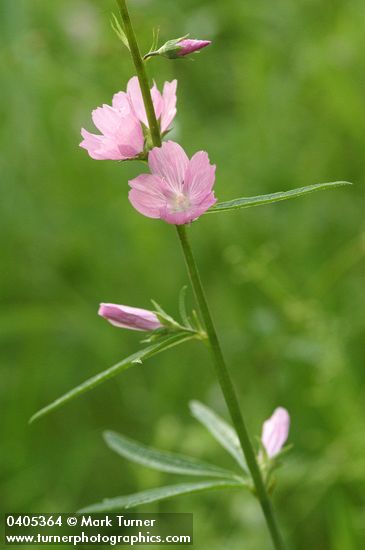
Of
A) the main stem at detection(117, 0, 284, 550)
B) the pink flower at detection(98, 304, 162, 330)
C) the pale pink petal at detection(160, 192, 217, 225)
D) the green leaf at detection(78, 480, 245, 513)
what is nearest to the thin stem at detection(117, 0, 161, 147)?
the main stem at detection(117, 0, 284, 550)

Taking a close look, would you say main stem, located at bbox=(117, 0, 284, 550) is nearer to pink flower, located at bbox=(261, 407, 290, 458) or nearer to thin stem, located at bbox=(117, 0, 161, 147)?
thin stem, located at bbox=(117, 0, 161, 147)

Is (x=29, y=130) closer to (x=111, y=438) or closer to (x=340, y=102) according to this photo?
(x=340, y=102)

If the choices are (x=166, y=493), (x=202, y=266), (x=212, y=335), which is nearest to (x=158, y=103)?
(x=212, y=335)

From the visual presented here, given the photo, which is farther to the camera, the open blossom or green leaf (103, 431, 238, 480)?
green leaf (103, 431, 238, 480)

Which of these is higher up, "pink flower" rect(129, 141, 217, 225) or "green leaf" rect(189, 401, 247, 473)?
"pink flower" rect(129, 141, 217, 225)

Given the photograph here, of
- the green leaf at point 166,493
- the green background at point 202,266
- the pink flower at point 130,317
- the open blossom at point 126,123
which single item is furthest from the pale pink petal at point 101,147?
the green background at point 202,266

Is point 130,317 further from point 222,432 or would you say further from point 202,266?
point 202,266

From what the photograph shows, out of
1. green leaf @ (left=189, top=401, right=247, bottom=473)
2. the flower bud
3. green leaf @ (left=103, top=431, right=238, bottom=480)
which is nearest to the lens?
the flower bud

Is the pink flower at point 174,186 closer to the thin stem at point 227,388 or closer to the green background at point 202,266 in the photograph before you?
the thin stem at point 227,388
